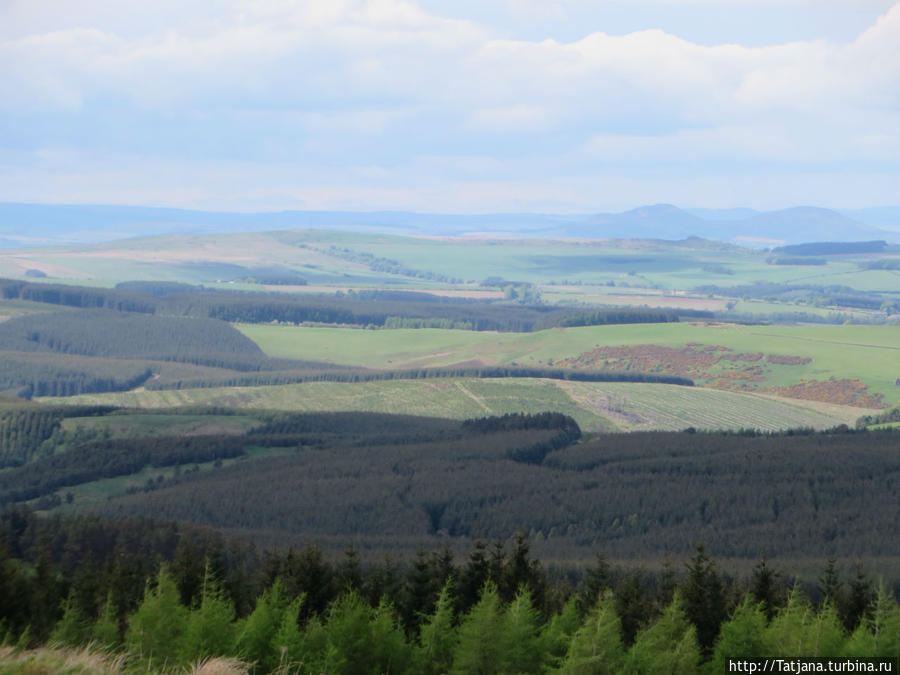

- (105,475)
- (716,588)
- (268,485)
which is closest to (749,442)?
(268,485)

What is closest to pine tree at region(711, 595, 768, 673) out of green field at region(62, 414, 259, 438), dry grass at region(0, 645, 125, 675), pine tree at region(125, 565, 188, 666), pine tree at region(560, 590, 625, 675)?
pine tree at region(560, 590, 625, 675)

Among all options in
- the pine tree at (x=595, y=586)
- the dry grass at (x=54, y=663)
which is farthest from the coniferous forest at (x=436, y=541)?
the dry grass at (x=54, y=663)

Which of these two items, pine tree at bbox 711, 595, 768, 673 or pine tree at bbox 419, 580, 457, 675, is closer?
pine tree at bbox 419, 580, 457, 675

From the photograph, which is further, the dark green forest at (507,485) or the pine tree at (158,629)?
the dark green forest at (507,485)

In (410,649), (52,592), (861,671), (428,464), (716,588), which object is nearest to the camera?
(861,671)

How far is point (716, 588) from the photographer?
52500 millimetres

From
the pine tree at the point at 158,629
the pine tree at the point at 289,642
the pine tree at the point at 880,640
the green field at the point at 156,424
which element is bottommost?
the green field at the point at 156,424

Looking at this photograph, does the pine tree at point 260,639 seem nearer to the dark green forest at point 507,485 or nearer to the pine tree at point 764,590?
the pine tree at point 764,590

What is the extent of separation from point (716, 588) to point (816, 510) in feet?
244

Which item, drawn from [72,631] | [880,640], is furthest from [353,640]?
[880,640]

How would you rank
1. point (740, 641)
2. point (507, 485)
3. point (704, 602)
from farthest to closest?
1. point (507, 485)
2. point (704, 602)
3. point (740, 641)

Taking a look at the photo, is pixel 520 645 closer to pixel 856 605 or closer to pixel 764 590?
pixel 764 590

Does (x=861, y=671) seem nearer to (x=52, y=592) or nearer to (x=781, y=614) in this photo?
Answer: (x=781, y=614)

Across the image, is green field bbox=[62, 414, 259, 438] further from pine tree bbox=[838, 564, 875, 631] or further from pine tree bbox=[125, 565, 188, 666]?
pine tree bbox=[125, 565, 188, 666]
